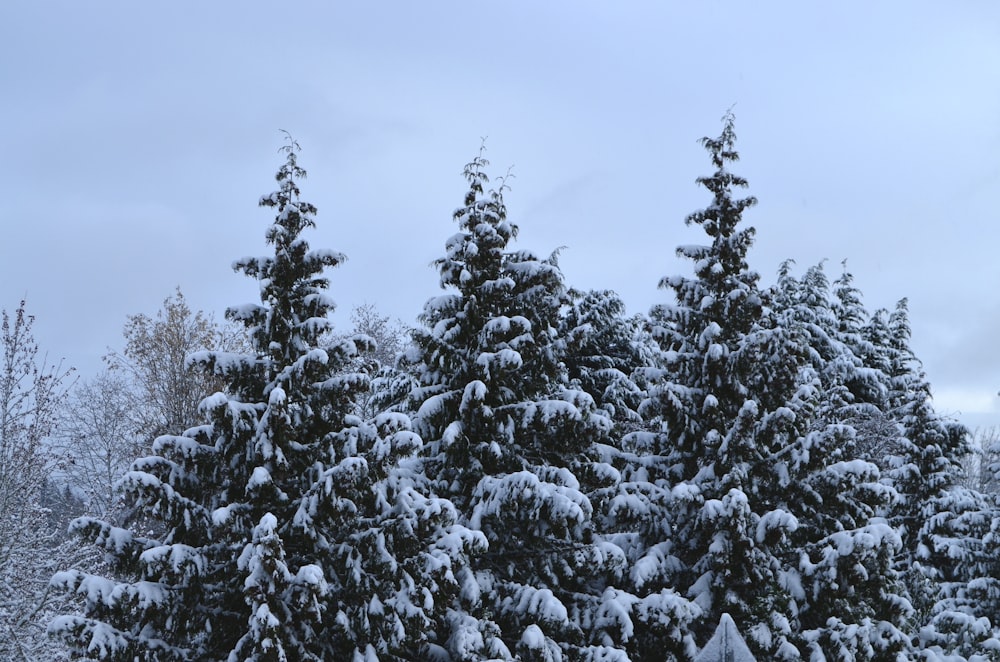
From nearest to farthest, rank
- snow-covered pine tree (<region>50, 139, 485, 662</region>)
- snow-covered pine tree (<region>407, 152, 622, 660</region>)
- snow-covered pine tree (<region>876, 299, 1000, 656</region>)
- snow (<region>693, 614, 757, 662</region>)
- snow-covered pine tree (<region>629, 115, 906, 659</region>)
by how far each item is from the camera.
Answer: snow (<region>693, 614, 757, 662</region>), snow-covered pine tree (<region>50, 139, 485, 662</region>), snow-covered pine tree (<region>407, 152, 622, 660</region>), snow-covered pine tree (<region>629, 115, 906, 659</region>), snow-covered pine tree (<region>876, 299, 1000, 656</region>)

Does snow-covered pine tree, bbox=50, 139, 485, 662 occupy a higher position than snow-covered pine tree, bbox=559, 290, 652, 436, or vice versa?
snow-covered pine tree, bbox=559, 290, 652, 436

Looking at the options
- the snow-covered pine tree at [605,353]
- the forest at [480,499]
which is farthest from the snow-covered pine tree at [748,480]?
the snow-covered pine tree at [605,353]

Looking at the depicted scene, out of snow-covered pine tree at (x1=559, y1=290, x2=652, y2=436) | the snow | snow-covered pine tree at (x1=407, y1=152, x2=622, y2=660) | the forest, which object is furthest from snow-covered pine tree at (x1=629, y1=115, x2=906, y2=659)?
the snow

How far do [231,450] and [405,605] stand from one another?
3.40 m

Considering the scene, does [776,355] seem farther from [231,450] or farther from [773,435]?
[231,450]

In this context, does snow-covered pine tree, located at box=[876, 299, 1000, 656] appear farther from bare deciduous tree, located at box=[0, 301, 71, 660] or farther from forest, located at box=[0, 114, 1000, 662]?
bare deciduous tree, located at box=[0, 301, 71, 660]

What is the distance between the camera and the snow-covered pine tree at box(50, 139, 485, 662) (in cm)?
1230

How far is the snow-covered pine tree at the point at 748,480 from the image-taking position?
16.0 m

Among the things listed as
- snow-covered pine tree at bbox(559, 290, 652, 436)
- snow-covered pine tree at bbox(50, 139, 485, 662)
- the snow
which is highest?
snow-covered pine tree at bbox(559, 290, 652, 436)

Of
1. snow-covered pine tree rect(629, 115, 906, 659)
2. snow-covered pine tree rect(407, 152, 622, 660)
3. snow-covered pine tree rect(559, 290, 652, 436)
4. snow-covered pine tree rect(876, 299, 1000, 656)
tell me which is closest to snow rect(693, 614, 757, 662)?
snow-covered pine tree rect(407, 152, 622, 660)

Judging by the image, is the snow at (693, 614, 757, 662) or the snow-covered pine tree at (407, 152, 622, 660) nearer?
the snow at (693, 614, 757, 662)

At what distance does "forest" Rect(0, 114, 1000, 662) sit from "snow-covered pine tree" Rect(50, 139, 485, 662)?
4cm

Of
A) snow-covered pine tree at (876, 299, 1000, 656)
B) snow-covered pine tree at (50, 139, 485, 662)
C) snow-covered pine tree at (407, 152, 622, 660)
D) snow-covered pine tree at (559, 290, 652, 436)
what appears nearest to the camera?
snow-covered pine tree at (50, 139, 485, 662)

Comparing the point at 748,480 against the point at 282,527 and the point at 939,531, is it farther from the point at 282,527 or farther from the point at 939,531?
the point at 939,531
